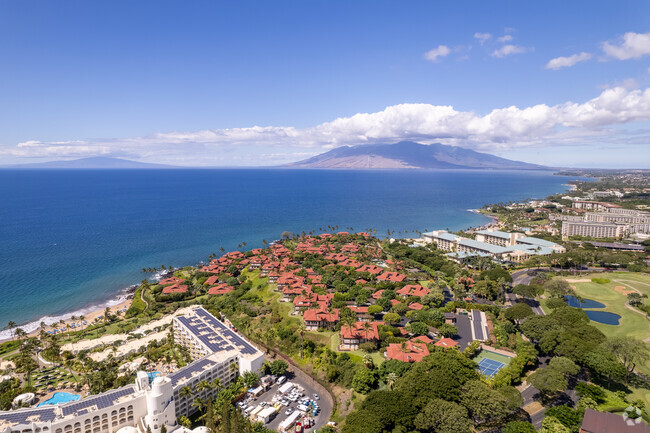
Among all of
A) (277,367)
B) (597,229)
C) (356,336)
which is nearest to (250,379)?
(277,367)

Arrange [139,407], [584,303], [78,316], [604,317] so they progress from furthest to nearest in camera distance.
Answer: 1. [78,316]
2. [584,303]
3. [604,317]
4. [139,407]

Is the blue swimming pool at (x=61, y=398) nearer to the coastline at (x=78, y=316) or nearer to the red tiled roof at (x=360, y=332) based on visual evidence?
the coastline at (x=78, y=316)

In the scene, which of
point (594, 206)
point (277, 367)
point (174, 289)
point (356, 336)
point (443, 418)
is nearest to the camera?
point (443, 418)

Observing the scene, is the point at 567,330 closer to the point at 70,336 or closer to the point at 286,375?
the point at 286,375

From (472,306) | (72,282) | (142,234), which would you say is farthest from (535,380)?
(142,234)

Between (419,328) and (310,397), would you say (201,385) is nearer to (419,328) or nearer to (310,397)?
(310,397)

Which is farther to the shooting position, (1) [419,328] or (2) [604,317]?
(2) [604,317]

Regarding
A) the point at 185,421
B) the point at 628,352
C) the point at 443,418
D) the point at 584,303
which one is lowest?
the point at 584,303
